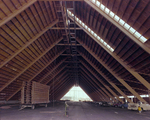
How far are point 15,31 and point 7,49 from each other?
286 cm

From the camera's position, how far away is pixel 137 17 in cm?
1469

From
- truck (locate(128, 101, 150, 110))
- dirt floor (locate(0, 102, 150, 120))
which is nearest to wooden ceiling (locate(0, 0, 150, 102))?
truck (locate(128, 101, 150, 110))

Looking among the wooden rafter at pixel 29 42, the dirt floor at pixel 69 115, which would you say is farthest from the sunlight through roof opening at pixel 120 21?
the dirt floor at pixel 69 115

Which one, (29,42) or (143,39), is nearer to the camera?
(143,39)

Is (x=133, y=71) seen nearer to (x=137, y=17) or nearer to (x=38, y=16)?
(x=137, y=17)

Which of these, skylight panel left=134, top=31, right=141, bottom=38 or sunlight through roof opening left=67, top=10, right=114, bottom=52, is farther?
sunlight through roof opening left=67, top=10, right=114, bottom=52

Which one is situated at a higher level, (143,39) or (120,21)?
(120,21)

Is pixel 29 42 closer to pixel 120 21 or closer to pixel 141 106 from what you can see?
pixel 120 21

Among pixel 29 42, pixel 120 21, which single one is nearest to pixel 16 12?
pixel 29 42

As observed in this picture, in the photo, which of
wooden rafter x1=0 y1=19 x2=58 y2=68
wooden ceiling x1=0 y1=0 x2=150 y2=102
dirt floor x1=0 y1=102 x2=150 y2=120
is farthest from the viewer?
wooden rafter x1=0 y1=19 x2=58 y2=68

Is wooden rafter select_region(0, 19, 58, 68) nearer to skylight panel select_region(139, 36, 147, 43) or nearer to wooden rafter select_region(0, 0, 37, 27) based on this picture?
wooden rafter select_region(0, 0, 37, 27)

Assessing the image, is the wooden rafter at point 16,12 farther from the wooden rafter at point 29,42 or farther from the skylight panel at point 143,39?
the skylight panel at point 143,39

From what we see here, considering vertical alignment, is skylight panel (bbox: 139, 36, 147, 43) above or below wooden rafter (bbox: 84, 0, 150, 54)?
below

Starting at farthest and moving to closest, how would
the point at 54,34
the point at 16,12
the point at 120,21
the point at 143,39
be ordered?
the point at 54,34
the point at 120,21
the point at 143,39
the point at 16,12
